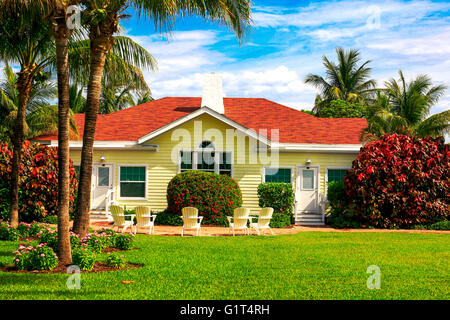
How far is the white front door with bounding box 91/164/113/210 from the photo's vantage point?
21141mm

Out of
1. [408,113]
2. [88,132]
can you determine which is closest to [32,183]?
[88,132]

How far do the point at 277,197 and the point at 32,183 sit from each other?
967 cm

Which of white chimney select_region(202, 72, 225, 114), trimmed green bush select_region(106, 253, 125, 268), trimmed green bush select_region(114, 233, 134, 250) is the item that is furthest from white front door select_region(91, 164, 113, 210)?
trimmed green bush select_region(106, 253, 125, 268)

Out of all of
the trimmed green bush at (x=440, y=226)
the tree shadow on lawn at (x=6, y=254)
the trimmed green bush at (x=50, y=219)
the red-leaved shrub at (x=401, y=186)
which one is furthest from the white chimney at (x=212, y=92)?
the tree shadow on lawn at (x=6, y=254)

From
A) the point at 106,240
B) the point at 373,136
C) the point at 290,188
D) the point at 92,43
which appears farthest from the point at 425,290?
the point at 373,136

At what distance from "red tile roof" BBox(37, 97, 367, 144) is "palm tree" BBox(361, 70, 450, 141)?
43.6 inches

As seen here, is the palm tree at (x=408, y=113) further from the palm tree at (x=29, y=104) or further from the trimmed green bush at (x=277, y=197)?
the palm tree at (x=29, y=104)

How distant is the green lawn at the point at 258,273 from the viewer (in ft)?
24.0

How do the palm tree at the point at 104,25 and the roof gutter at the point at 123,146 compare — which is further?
the roof gutter at the point at 123,146

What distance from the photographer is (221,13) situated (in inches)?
462

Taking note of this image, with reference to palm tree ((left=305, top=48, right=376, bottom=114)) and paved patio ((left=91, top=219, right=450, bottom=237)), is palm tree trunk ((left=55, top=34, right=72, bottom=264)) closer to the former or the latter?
paved patio ((left=91, top=219, right=450, bottom=237))

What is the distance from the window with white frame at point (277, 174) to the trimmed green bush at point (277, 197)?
1.37 metres

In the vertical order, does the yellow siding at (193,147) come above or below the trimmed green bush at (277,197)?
above
